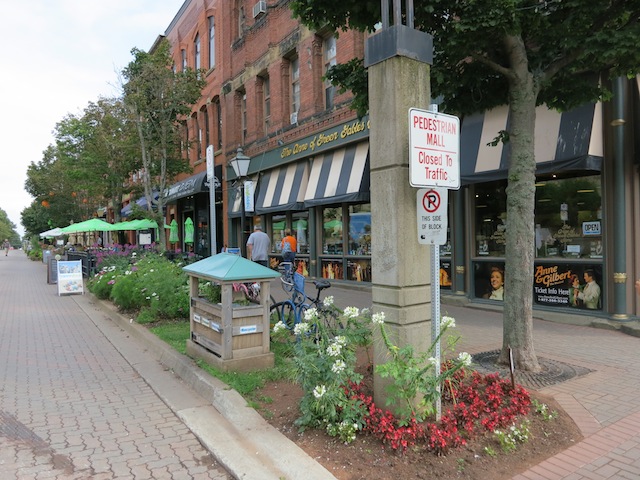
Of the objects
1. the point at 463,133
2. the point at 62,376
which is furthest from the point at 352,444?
the point at 463,133

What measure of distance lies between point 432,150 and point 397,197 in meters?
0.46

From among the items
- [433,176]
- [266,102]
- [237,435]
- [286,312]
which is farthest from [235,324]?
[266,102]

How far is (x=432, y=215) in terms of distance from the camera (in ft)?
12.5

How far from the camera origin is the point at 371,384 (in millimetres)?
4637

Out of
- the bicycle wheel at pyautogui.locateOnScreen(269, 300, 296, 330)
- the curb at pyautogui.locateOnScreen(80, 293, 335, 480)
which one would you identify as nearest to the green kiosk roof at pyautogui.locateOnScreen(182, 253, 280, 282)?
the curb at pyautogui.locateOnScreen(80, 293, 335, 480)

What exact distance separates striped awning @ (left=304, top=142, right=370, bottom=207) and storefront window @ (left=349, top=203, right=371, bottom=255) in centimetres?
91

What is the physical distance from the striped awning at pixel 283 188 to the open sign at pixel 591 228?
907 centimetres

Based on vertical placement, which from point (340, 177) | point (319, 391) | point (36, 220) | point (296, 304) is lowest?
point (319, 391)

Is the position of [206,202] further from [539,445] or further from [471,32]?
[539,445]

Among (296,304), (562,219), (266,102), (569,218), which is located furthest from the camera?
(266,102)

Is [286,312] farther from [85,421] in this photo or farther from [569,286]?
[569,286]

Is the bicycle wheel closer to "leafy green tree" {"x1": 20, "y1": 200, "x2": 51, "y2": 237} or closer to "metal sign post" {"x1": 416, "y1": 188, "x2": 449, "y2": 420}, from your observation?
"metal sign post" {"x1": 416, "y1": 188, "x2": 449, "y2": 420}

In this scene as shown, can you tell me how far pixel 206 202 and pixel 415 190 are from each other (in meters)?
22.9

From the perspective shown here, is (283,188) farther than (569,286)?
Yes
